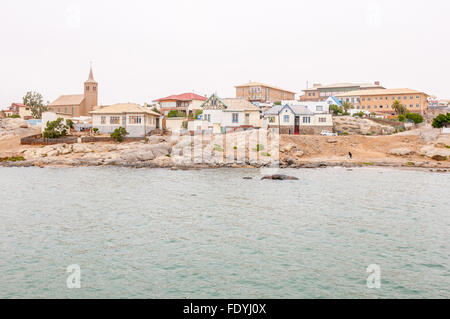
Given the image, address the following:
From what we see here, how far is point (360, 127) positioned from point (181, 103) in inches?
1975

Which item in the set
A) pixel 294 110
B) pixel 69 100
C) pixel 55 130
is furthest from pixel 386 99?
pixel 69 100

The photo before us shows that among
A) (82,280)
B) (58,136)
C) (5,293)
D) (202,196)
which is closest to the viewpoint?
(5,293)

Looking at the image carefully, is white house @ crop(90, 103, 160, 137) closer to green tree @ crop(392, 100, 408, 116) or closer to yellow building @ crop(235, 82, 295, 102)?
yellow building @ crop(235, 82, 295, 102)

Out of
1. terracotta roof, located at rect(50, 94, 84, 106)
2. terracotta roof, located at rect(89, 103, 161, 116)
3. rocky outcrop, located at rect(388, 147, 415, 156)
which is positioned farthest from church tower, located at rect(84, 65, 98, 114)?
rocky outcrop, located at rect(388, 147, 415, 156)

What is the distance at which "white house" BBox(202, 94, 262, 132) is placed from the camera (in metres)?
80.3

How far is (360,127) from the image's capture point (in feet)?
282

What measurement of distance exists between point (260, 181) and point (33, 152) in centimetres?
4568

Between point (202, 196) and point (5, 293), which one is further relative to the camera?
point (202, 196)

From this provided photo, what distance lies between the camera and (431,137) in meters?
71.0

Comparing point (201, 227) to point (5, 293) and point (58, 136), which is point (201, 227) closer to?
point (5, 293)

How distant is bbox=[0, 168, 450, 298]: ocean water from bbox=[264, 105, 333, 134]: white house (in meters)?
39.7
